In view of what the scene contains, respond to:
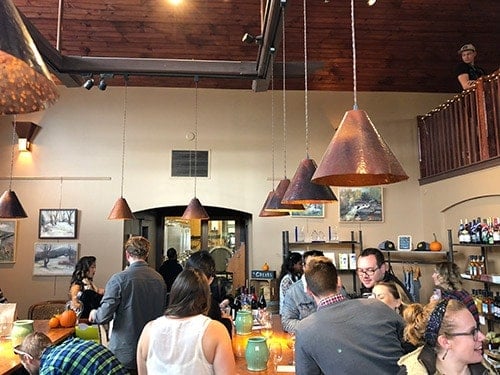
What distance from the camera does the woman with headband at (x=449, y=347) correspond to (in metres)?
1.63

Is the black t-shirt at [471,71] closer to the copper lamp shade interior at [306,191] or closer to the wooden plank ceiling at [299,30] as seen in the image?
the wooden plank ceiling at [299,30]

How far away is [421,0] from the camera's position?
5461 mm

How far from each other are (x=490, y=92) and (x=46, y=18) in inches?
225

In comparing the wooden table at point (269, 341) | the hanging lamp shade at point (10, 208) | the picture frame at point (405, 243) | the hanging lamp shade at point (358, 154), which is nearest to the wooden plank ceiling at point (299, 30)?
the hanging lamp shade at point (10, 208)

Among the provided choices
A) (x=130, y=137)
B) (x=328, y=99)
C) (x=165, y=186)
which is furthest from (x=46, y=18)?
(x=328, y=99)

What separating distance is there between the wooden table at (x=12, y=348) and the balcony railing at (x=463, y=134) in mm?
4793

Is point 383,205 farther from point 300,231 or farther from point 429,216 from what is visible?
point 300,231

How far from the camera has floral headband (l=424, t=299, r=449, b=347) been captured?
168 cm

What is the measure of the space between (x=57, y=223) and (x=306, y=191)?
5.26m

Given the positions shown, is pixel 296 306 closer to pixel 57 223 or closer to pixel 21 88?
pixel 21 88

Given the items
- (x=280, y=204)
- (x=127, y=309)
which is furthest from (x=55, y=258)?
(x=280, y=204)

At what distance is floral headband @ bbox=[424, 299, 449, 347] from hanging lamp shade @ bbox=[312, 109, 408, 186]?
55 cm

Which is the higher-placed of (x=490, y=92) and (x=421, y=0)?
(x=421, y=0)

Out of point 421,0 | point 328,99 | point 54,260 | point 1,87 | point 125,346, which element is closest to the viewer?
point 1,87
